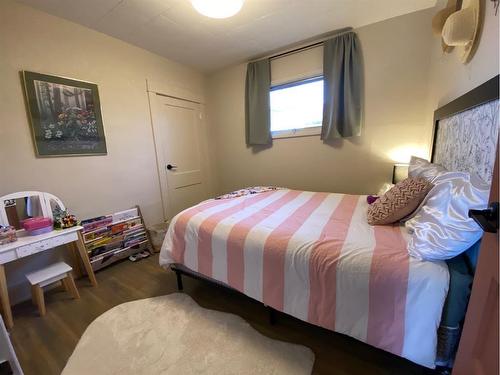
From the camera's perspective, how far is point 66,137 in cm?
212

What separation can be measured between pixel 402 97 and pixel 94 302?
3.67 metres

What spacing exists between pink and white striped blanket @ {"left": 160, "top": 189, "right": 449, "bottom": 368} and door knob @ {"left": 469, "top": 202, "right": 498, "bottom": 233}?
0.39 m

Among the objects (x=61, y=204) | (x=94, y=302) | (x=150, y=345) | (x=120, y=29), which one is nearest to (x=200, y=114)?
(x=120, y=29)

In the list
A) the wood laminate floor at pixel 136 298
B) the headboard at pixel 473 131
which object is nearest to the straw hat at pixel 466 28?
the headboard at pixel 473 131

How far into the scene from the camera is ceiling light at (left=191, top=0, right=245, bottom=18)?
1604 mm

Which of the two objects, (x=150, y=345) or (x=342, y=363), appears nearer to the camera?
(x=342, y=363)

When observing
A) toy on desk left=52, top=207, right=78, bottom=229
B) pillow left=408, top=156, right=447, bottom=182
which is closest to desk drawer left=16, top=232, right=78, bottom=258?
toy on desk left=52, top=207, right=78, bottom=229

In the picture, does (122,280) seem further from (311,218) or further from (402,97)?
(402,97)

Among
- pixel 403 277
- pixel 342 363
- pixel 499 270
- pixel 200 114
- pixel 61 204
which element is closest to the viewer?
pixel 499 270

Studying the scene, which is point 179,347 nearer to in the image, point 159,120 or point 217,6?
point 217,6

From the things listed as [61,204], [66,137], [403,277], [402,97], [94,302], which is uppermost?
[402,97]

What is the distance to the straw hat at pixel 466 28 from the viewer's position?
1.17 m

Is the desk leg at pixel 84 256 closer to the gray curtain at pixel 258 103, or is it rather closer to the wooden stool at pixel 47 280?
the wooden stool at pixel 47 280

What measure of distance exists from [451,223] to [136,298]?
2.22m
